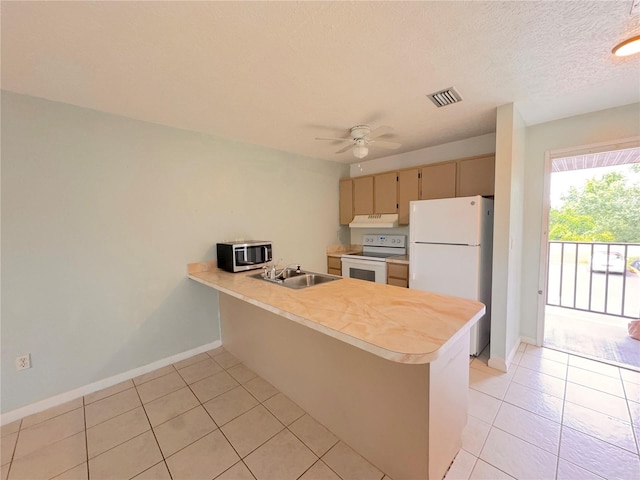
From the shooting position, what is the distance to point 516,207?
98.4 inches

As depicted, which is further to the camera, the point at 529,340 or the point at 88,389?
the point at 529,340

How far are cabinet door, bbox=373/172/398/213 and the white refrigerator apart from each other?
0.73 metres

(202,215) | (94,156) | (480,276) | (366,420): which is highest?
(94,156)

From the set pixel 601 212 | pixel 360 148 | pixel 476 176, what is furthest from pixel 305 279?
pixel 601 212

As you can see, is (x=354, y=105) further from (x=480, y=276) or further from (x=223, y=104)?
(x=480, y=276)

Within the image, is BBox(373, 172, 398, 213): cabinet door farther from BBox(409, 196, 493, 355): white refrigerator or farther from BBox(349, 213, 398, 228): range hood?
BBox(409, 196, 493, 355): white refrigerator

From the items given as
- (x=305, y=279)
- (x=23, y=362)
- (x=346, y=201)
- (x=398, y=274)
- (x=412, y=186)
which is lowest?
(x=23, y=362)

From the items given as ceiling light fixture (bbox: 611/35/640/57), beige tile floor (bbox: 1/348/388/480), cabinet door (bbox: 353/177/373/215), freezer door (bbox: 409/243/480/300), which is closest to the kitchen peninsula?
beige tile floor (bbox: 1/348/388/480)

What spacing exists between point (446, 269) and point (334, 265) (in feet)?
5.81

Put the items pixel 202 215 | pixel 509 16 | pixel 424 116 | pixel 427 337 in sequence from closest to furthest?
pixel 427 337 → pixel 509 16 → pixel 424 116 → pixel 202 215

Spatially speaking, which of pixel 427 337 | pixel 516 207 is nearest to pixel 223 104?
pixel 427 337

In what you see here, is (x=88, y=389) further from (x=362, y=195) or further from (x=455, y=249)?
(x=362, y=195)

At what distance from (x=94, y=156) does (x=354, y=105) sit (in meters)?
2.25

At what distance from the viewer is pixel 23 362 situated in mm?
1898
